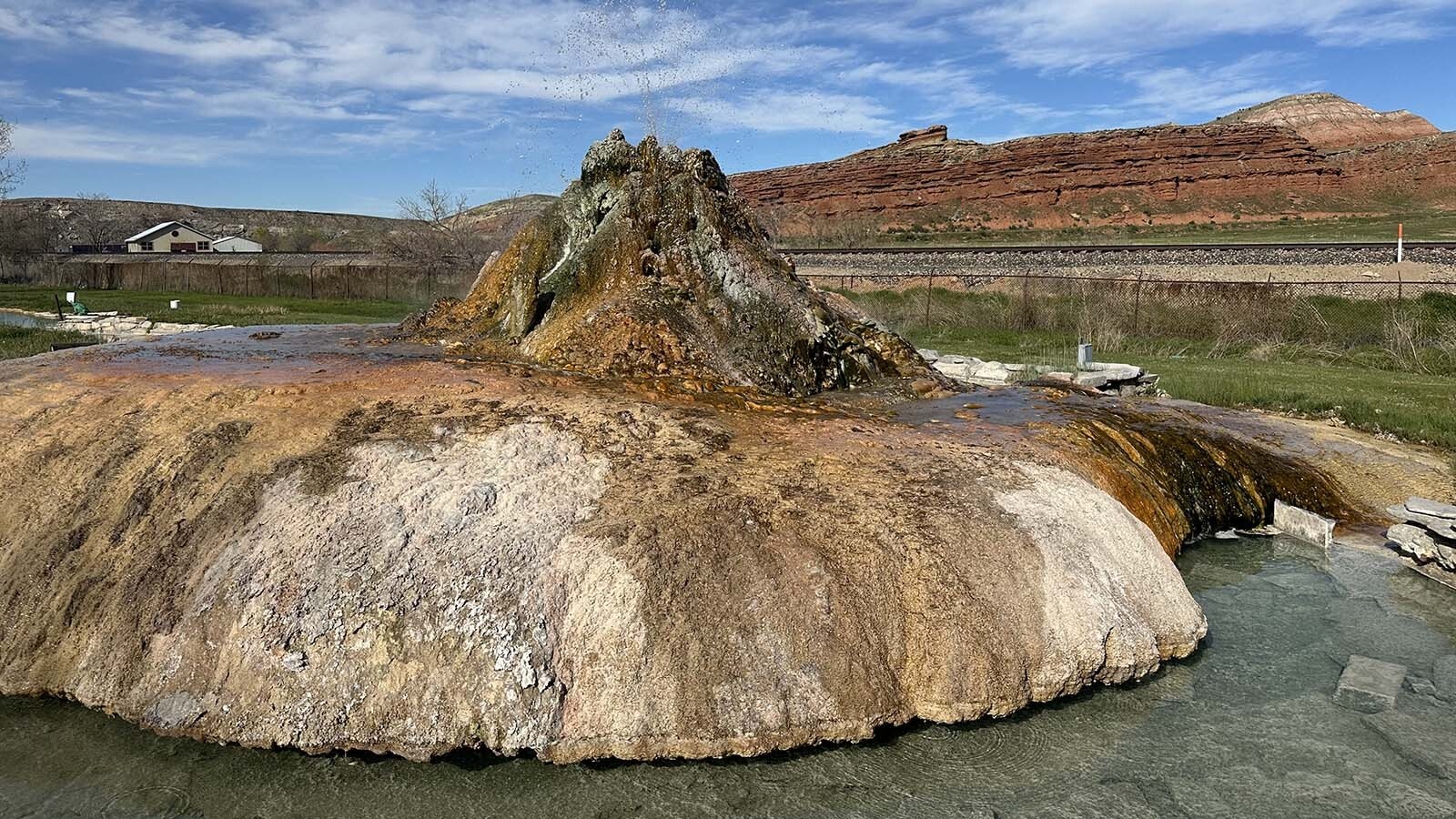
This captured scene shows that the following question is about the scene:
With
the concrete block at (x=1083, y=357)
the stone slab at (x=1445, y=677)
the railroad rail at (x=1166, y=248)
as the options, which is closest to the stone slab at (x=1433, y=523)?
the stone slab at (x=1445, y=677)

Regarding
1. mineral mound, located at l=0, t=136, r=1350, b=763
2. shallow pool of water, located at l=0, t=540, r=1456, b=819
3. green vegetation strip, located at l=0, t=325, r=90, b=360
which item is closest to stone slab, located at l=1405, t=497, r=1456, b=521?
mineral mound, located at l=0, t=136, r=1350, b=763

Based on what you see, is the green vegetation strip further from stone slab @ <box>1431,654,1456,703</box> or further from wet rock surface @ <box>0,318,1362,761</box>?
stone slab @ <box>1431,654,1456,703</box>

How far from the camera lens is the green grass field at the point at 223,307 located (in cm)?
2527

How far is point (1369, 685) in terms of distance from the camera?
5.09 meters

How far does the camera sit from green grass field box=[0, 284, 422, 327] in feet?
82.9

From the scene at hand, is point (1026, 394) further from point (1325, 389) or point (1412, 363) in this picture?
point (1412, 363)

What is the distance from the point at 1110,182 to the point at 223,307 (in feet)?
159

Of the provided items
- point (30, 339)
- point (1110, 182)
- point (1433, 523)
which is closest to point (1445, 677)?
point (1433, 523)

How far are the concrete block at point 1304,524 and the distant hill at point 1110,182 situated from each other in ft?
139

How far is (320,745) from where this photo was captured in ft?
14.5

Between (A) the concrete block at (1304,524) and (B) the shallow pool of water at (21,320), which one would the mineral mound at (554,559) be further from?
(B) the shallow pool of water at (21,320)

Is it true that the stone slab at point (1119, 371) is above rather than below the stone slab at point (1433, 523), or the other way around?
above

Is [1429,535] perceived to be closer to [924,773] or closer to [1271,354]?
[924,773]

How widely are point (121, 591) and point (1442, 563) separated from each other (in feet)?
27.4
